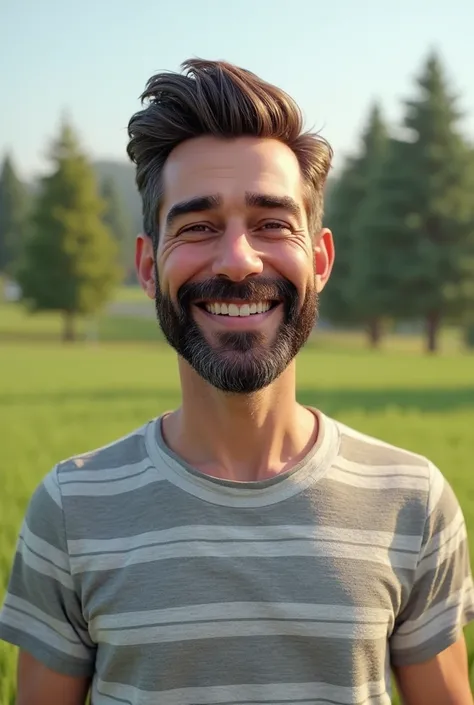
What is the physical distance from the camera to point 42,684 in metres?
2.37

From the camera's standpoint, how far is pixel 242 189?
2289 millimetres

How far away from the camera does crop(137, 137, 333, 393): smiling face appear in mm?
2268

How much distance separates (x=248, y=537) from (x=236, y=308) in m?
0.57

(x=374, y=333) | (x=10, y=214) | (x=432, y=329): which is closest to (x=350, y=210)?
(x=374, y=333)

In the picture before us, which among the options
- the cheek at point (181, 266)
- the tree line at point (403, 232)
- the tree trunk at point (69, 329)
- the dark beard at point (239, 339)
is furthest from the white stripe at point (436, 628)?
the tree trunk at point (69, 329)

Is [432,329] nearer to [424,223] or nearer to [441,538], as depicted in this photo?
[424,223]

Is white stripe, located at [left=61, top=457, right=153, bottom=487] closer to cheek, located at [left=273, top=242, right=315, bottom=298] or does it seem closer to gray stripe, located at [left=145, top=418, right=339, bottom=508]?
gray stripe, located at [left=145, top=418, right=339, bottom=508]

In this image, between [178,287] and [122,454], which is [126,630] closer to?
[122,454]

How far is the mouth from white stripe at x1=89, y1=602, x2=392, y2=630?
722 millimetres

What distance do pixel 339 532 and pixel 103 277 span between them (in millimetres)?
52066

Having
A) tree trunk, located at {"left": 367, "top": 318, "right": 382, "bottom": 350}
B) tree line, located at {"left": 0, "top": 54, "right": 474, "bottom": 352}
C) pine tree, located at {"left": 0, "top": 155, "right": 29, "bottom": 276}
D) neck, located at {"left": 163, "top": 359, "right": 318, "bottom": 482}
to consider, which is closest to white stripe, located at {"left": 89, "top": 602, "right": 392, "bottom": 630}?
neck, located at {"left": 163, "top": 359, "right": 318, "bottom": 482}

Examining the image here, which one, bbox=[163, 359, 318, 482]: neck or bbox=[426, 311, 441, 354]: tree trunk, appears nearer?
bbox=[163, 359, 318, 482]: neck

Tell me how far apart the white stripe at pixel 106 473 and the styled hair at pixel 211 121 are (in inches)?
24.7

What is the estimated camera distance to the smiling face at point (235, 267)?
89.3 inches
